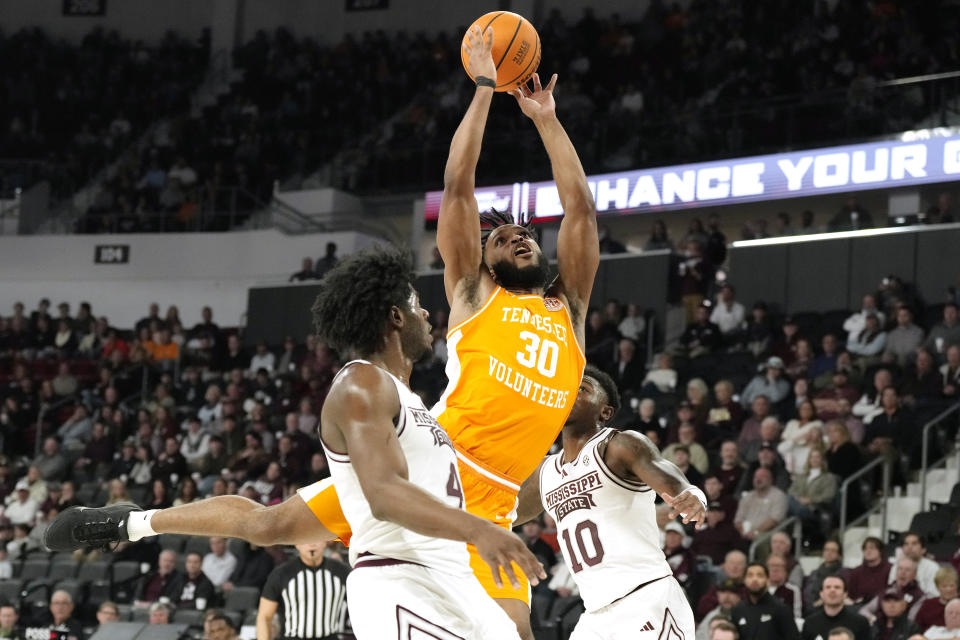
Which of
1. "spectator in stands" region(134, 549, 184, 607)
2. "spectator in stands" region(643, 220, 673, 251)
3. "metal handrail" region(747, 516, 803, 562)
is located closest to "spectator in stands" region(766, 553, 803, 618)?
"metal handrail" region(747, 516, 803, 562)

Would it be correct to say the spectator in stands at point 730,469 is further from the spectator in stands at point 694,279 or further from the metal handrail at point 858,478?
the spectator in stands at point 694,279

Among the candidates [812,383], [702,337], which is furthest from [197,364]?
[812,383]

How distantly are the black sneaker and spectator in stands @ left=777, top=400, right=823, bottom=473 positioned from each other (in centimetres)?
815

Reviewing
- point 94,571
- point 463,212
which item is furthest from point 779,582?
point 94,571

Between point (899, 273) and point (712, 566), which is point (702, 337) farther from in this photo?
point (712, 566)

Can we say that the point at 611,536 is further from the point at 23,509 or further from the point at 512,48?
the point at 23,509

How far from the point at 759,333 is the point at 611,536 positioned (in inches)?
369

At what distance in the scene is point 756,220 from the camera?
19.2m

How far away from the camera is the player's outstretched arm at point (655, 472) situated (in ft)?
16.9

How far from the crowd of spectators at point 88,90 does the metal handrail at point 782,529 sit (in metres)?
18.2

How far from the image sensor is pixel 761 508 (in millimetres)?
11758

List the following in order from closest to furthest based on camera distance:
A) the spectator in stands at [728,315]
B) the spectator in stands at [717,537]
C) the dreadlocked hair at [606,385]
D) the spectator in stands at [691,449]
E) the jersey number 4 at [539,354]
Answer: the jersey number 4 at [539,354], the dreadlocked hair at [606,385], the spectator in stands at [717,537], the spectator in stands at [691,449], the spectator in stands at [728,315]

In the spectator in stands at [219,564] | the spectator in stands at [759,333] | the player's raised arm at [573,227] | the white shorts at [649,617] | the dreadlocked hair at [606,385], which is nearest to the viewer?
the player's raised arm at [573,227]

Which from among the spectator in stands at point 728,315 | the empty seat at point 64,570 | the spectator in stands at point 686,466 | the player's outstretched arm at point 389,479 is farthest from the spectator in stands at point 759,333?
the player's outstretched arm at point 389,479
